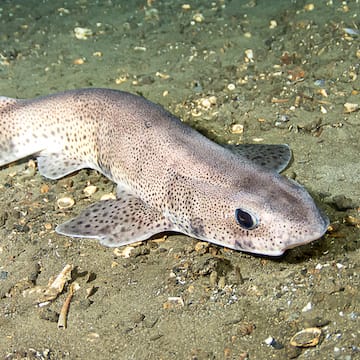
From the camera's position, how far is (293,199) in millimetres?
3711

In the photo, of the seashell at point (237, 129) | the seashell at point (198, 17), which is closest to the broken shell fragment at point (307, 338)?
the seashell at point (237, 129)

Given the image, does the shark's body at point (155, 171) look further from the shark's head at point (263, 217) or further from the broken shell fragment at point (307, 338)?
the broken shell fragment at point (307, 338)

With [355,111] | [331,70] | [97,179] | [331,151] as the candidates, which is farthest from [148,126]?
[331,70]

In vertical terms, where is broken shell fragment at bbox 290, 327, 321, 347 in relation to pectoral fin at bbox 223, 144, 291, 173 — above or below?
below

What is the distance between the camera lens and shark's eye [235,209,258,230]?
3750 mm

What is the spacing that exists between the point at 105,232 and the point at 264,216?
148 centimetres

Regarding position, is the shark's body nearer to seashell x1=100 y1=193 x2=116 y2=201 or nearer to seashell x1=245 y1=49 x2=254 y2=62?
seashell x1=100 y1=193 x2=116 y2=201

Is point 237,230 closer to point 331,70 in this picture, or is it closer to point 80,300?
point 80,300

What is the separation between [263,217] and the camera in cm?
372

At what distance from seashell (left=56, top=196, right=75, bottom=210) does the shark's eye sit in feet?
6.47

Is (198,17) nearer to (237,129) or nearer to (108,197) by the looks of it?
(237,129)

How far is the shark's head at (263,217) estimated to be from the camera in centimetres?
361

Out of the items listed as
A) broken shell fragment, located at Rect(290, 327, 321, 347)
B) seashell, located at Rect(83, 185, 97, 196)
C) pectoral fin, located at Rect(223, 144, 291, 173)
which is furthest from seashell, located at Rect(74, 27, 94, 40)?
broken shell fragment, located at Rect(290, 327, 321, 347)

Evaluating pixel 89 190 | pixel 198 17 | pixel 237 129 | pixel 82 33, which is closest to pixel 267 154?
pixel 237 129
